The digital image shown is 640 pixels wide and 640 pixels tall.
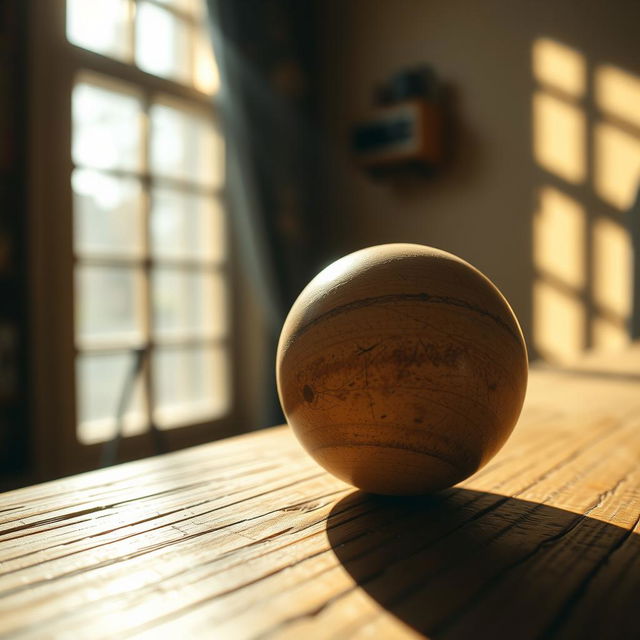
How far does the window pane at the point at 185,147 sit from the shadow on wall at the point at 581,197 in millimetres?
1619

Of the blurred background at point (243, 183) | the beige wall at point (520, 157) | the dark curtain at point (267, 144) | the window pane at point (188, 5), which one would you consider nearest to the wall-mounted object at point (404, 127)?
the blurred background at point (243, 183)

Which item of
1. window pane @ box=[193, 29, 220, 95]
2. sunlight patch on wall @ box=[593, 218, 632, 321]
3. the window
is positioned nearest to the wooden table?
the window

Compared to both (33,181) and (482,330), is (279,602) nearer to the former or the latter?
(482,330)

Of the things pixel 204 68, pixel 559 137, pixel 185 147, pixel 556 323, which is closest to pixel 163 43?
pixel 204 68

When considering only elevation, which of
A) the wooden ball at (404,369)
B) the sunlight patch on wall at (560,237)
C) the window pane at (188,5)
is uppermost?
the window pane at (188,5)

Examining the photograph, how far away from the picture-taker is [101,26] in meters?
2.51

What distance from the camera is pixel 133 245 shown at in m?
2.64

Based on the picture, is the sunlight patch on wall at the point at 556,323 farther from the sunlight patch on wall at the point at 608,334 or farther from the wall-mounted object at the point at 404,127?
the wall-mounted object at the point at 404,127

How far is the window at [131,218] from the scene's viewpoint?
2.31m

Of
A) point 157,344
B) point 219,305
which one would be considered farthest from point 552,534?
point 219,305

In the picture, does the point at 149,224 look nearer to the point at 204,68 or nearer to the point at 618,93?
the point at 204,68

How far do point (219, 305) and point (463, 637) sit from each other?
2.80 m

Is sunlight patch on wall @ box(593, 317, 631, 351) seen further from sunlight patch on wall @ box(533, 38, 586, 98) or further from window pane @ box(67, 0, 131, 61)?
window pane @ box(67, 0, 131, 61)

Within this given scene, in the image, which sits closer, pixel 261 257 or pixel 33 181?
Result: pixel 33 181
